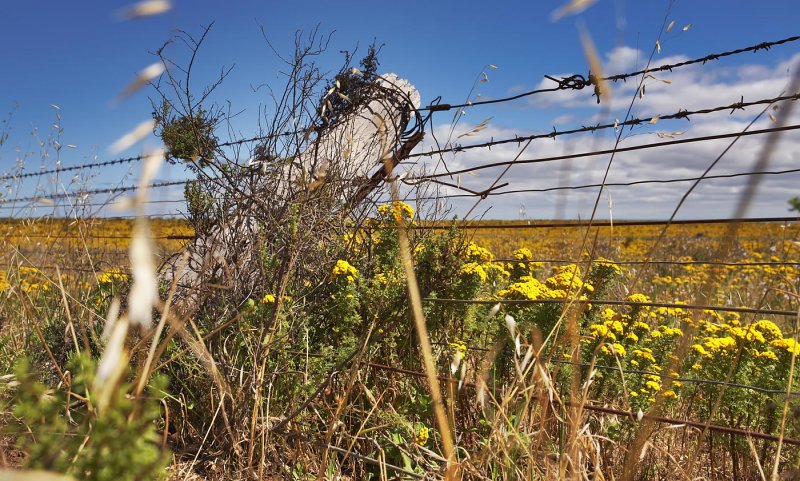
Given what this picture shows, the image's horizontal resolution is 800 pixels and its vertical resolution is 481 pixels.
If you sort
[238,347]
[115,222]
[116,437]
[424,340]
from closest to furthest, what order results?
[116,437] → [424,340] → [238,347] → [115,222]

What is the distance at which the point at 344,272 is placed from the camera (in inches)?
105

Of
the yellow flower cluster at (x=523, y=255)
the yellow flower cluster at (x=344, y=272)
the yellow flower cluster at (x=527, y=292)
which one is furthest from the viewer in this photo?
the yellow flower cluster at (x=523, y=255)

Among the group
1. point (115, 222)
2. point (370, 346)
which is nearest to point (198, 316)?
point (370, 346)

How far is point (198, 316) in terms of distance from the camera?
2643mm

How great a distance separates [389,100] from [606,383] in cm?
178

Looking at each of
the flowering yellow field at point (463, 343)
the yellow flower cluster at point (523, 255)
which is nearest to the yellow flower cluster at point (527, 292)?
the flowering yellow field at point (463, 343)

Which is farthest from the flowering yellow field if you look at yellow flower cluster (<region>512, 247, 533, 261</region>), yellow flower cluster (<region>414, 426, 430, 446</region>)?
yellow flower cluster (<region>512, 247, 533, 261</region>)

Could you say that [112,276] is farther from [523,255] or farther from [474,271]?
[523,255]

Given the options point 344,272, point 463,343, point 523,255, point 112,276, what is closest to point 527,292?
point 463,343

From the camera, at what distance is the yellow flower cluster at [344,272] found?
2625 mm

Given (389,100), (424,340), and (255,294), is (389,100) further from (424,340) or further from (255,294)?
Result: (424,340)

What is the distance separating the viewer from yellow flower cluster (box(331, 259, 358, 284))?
8.61 ft

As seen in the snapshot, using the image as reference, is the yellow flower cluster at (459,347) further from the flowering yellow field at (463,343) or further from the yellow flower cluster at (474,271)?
the yellow flower cluster at (474,271)

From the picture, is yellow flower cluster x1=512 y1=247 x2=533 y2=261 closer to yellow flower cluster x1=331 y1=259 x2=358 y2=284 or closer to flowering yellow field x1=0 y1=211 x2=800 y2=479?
flowering yellow field x1=0 y1=211 x2=800 y2=479
